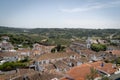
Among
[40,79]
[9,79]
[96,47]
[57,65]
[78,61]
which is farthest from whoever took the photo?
[96,47]

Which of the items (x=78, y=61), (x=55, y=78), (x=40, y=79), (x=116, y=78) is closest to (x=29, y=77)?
(x=40, y=79)

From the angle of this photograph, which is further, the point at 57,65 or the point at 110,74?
the point at 57,65

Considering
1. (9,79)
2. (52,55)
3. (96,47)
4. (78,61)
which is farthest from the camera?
(96,47)

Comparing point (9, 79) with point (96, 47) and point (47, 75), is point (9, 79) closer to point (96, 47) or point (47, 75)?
point (47, 75)

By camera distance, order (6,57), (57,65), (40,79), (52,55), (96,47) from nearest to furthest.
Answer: (40,79) < (57,65) < (52,55) < (6,57) < (96,47)

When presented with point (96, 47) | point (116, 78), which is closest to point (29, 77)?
point (116, 78)

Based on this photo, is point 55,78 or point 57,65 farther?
point 57,65

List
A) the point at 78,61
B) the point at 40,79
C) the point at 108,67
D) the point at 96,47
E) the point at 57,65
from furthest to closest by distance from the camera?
the point at 96,47 → the point at 78,61 → the point at 57,65 → the point at 108,67 → the point at 40,79

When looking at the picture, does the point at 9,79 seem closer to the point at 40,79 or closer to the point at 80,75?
the point at 40,79
